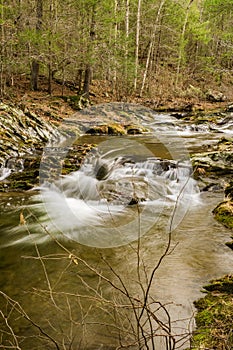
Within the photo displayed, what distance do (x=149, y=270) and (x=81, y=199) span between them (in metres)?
3.89

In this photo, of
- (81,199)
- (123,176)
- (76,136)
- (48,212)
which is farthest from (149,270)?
(76,136)

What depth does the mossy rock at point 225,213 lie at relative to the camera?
19.9 ft

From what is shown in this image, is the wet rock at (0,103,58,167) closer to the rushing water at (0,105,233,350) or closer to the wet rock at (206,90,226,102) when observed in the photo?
the rushing water at (0,105,233,350)

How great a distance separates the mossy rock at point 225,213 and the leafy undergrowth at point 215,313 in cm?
215

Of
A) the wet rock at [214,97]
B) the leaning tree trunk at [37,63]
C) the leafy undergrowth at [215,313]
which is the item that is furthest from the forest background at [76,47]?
the leafy undergrowth at [215,313]

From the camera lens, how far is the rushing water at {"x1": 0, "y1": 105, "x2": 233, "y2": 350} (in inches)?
127

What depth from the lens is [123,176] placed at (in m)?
9.01

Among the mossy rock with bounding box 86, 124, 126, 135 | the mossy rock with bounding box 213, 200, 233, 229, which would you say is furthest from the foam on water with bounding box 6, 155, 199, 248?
the mossy rock with bounding box 86, 124, 126, 135

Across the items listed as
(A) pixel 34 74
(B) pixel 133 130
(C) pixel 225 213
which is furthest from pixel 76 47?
(C) pixel 225 213

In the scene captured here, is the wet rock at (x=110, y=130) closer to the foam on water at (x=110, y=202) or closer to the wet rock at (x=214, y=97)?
the foam on water at (x=110, y=202)

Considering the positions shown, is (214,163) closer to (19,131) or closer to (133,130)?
(133,130)

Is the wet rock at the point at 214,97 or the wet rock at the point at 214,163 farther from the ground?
the wet rock at the point at 214,97

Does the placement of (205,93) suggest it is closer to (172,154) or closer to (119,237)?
(172,154)

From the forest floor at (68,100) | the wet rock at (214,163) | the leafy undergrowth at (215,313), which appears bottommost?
the leafy undergrowth at (215,313)
